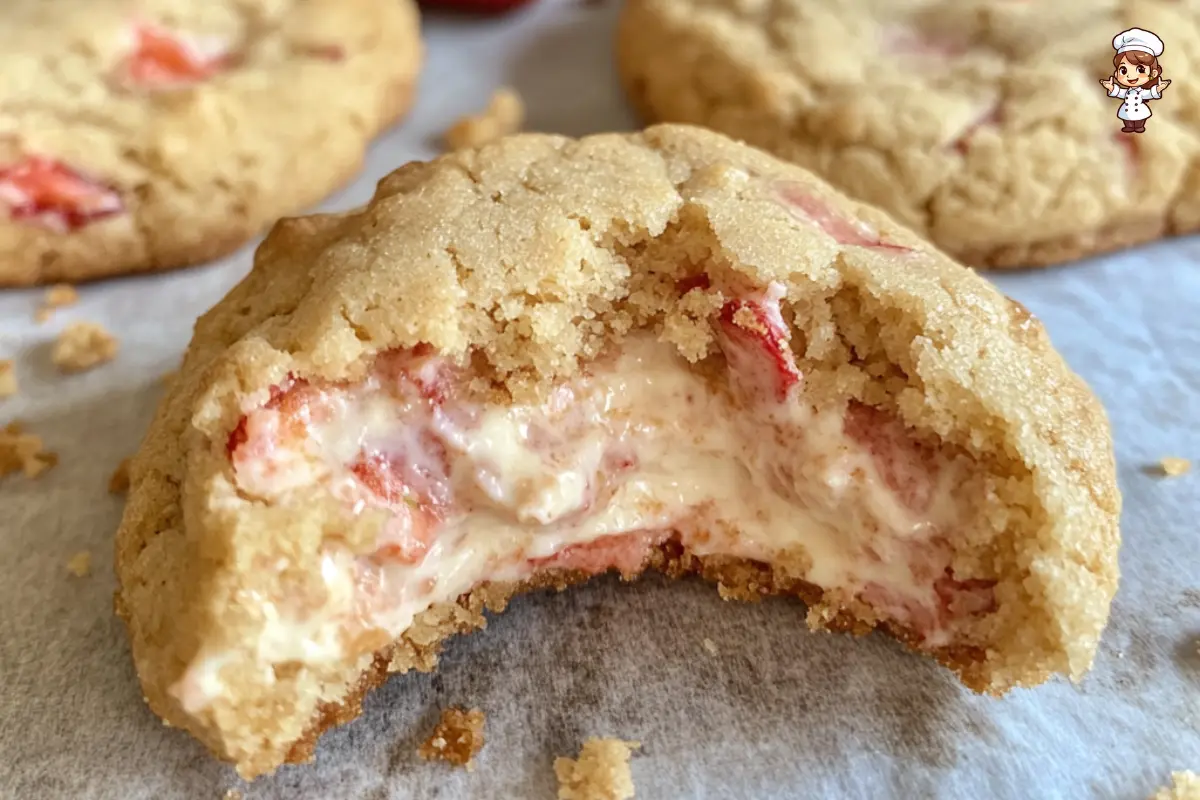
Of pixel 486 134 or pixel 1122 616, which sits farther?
pixel 486 134

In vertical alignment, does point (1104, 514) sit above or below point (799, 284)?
below

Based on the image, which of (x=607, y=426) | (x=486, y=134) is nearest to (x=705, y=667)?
(x=607, y=426)

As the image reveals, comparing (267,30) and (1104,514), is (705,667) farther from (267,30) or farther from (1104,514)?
(267,30)

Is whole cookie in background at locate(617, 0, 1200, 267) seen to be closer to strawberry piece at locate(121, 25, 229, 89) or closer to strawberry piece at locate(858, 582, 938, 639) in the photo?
strawberry piece at locate(858, 582, 938, 639)

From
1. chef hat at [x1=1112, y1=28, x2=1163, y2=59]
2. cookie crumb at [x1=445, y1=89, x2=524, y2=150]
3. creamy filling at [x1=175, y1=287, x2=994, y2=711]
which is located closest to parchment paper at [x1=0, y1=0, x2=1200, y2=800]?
creamy filling at [x1=175, y1=287, x2=994, y2=711]

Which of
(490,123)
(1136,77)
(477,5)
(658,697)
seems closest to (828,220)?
(658,697)

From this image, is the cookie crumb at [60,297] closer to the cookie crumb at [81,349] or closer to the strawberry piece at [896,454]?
the cookie crumb at [81,349]

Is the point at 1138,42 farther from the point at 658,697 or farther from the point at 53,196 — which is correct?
the point at 53,196

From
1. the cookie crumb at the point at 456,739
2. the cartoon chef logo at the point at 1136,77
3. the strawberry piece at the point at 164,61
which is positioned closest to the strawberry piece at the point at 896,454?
the cookie crumb at the point at 456,739
